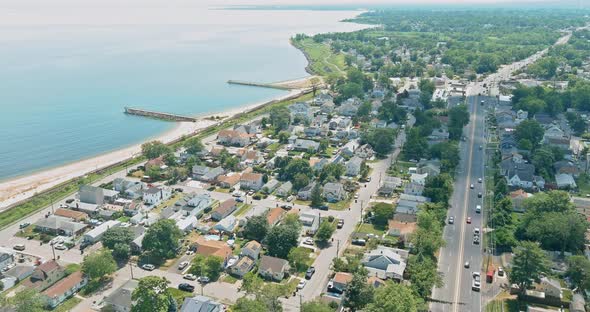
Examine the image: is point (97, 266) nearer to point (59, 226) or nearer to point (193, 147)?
point (59, 226)

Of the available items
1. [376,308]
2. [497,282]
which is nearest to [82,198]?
[376,308]

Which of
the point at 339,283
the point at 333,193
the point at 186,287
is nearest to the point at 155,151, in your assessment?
the point at 333,193

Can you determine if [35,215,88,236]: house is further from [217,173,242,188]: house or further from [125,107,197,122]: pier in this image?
[125,107,197,122]: pier

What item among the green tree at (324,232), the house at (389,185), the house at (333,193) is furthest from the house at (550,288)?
the house at (333,193)

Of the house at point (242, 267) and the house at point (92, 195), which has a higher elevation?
the house at point (92, 195)

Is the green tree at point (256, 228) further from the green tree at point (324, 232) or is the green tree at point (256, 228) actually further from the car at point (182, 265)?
the car at point (182, 265)

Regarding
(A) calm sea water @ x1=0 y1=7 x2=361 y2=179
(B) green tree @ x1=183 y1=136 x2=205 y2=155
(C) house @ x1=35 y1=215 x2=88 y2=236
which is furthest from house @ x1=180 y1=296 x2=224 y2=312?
(A) calm sea water @ x1=0 y1=7 x2=361 y2=179
